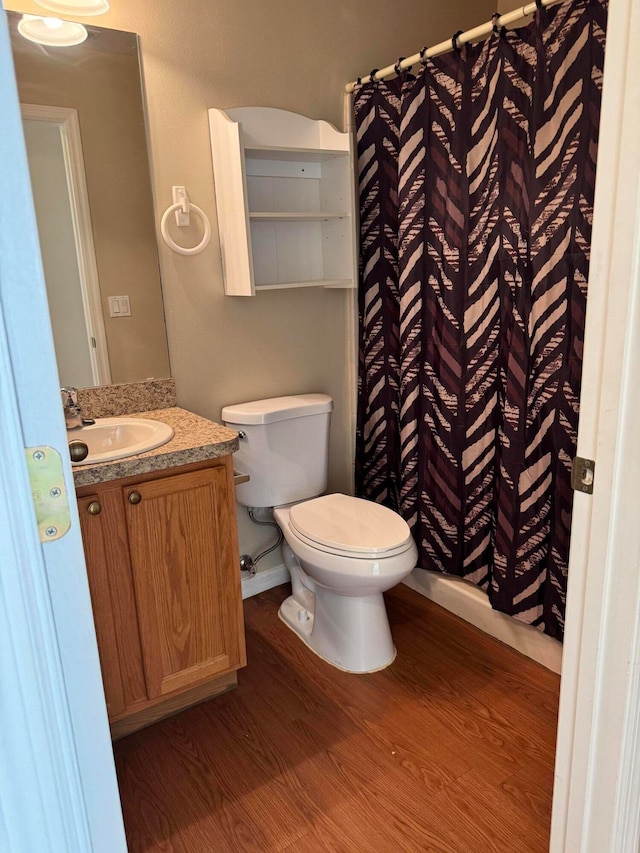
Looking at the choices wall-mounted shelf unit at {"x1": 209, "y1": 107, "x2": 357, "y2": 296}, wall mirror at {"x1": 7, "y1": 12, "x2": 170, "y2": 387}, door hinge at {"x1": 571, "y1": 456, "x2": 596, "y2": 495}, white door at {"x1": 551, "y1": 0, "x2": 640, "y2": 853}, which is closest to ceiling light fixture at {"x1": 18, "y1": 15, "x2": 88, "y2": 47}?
wall mirror at {"x1": 7, "y1": 12, "x2": 170, "y2": 387}

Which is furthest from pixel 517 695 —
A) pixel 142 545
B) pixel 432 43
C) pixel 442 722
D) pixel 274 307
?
pixel 432 43

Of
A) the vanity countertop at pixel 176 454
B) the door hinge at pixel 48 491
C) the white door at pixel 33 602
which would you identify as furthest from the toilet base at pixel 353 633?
the door hinge at pixel 48 491

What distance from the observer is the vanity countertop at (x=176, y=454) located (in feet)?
5.20

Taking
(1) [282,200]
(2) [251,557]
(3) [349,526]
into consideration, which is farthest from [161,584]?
(1) [282,200]

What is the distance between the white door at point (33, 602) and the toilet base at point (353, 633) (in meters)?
1.45

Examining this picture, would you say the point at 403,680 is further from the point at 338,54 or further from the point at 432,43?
the point at 432,43

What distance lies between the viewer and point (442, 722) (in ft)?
6.24

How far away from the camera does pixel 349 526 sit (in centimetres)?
215

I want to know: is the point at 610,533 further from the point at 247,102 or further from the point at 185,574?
the point at 247,102

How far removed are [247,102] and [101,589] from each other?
1.69 meters

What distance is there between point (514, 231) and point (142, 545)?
4.64 feet

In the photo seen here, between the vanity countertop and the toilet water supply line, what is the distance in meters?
0.63

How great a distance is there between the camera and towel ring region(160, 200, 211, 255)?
2105mm

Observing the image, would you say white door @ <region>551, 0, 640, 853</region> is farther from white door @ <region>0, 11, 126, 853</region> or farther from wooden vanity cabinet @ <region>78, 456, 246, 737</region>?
wooden vanity cabinet @ <region>78, 456, 246, 737</region>
